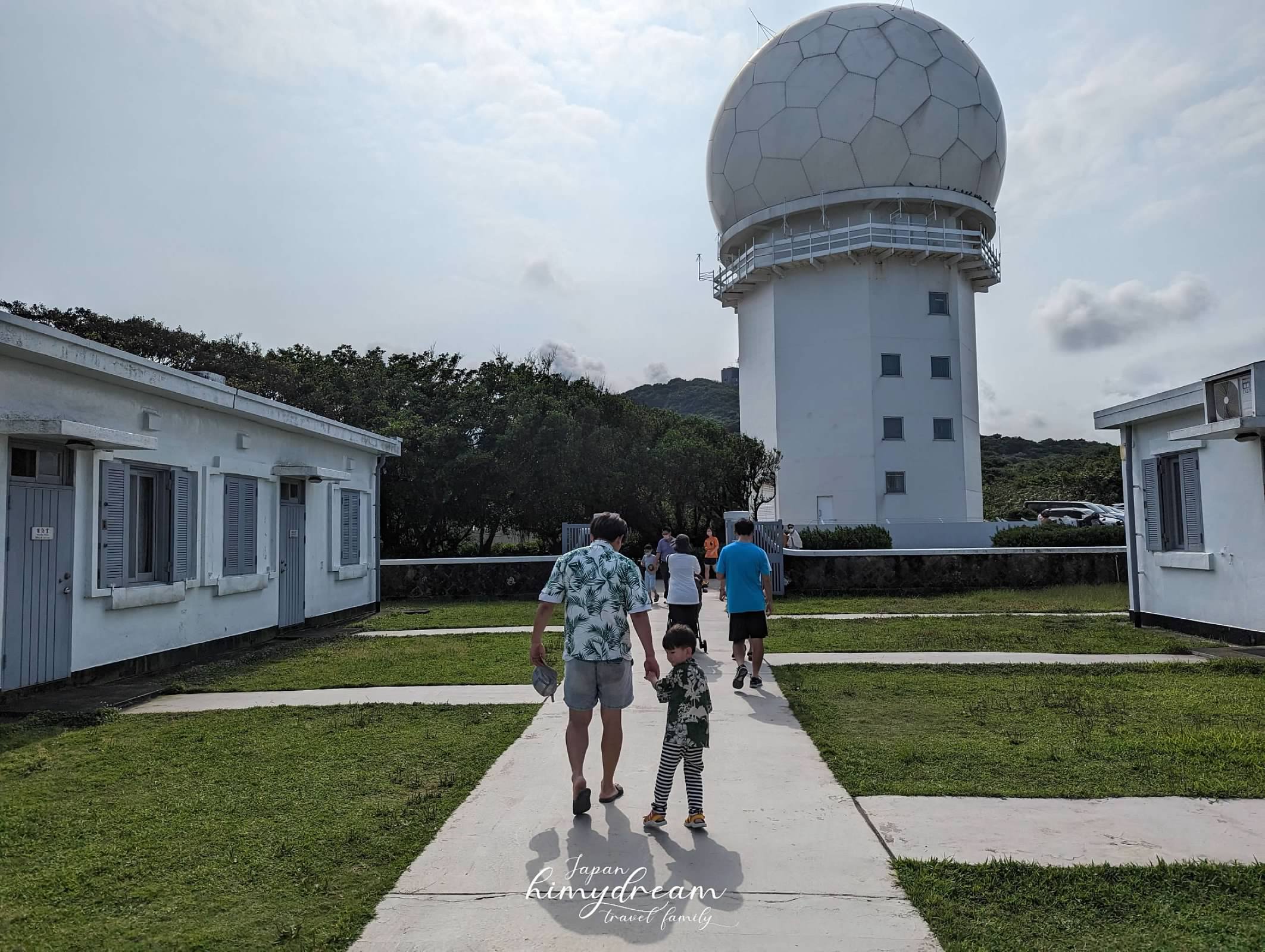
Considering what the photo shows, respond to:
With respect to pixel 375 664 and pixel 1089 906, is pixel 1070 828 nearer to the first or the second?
pixel 1089 906

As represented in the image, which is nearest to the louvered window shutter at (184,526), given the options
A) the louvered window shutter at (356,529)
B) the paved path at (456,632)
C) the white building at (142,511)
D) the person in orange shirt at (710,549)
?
the white building at (142,511)

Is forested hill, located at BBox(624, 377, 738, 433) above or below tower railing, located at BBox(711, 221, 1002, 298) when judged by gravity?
above

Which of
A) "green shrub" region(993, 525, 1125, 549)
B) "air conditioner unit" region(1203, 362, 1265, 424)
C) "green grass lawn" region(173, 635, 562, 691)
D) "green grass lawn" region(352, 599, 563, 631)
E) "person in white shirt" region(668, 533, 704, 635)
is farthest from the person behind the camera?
"green shrub" region(993, 525, 1125, 549)

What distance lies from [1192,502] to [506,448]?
1779 cm

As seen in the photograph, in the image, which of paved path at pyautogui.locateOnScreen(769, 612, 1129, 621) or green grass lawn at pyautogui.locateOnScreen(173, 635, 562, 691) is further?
paved path at pyautogui.locateOnScreen(769, 612, 1129, 621)

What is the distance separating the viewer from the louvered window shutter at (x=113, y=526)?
1023 centimetres

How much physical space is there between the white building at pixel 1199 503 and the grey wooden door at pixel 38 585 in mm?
13173

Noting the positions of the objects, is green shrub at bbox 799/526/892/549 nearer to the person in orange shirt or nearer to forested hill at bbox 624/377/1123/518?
the person in orange shirt

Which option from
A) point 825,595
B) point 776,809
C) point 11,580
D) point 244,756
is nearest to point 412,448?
point 825,595

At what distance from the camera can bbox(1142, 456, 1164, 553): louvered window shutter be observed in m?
13.8

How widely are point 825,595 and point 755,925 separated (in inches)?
659

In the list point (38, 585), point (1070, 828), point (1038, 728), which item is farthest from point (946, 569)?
point (38, 585)

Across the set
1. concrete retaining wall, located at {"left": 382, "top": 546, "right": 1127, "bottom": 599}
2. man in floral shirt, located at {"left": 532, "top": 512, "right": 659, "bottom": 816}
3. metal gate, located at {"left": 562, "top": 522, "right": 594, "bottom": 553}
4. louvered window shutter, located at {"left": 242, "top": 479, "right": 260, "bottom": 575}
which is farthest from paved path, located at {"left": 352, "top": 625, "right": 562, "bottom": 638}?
man in floral shirt, located at {"left": 532, "top": 512, "right": 659, "bottom": 816}

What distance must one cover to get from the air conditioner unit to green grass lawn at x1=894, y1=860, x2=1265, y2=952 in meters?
8.18
